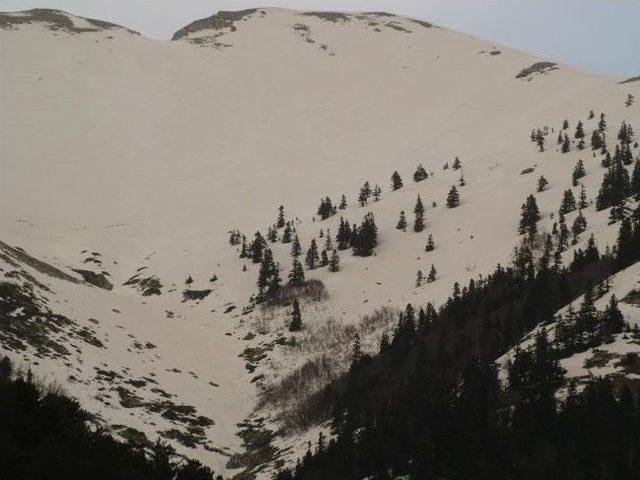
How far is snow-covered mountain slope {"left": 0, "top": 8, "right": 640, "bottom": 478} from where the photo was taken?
49.2 metres

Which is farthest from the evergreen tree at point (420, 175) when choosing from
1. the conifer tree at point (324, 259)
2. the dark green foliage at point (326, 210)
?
the conifer tree at point (324, 259)

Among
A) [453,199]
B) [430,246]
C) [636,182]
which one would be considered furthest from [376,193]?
[636,182]

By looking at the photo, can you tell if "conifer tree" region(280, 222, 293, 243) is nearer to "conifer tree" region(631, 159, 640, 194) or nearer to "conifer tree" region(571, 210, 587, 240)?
"conifer tree" region(571, 210, 587, 240)

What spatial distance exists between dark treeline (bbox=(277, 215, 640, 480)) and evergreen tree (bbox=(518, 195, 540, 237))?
2171cm

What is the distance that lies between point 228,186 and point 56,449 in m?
109

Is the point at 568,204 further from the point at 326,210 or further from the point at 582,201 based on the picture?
the point at 326,210

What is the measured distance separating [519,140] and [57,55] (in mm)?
134412

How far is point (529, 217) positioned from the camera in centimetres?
7188

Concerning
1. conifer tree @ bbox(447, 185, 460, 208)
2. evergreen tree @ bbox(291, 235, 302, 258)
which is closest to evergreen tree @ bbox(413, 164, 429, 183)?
conifer tree @ bbox(447, 185, 460, 208)

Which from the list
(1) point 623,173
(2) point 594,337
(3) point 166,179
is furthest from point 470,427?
(3) point 166,179

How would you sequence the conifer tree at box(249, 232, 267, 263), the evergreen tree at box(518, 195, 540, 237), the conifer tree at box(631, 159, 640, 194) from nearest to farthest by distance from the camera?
the conifer tree at box(631, 159, 640, 194)
the evergreen tree at box(518, 195, 540, 237)
the conifer tree at box(249, 232, 267, 263)

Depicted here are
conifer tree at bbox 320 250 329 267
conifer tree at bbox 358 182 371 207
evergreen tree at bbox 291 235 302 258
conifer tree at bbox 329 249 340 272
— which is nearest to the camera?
conifer tree at bbox 329 249 340 272

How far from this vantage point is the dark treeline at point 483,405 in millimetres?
26594

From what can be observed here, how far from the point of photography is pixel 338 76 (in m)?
184
